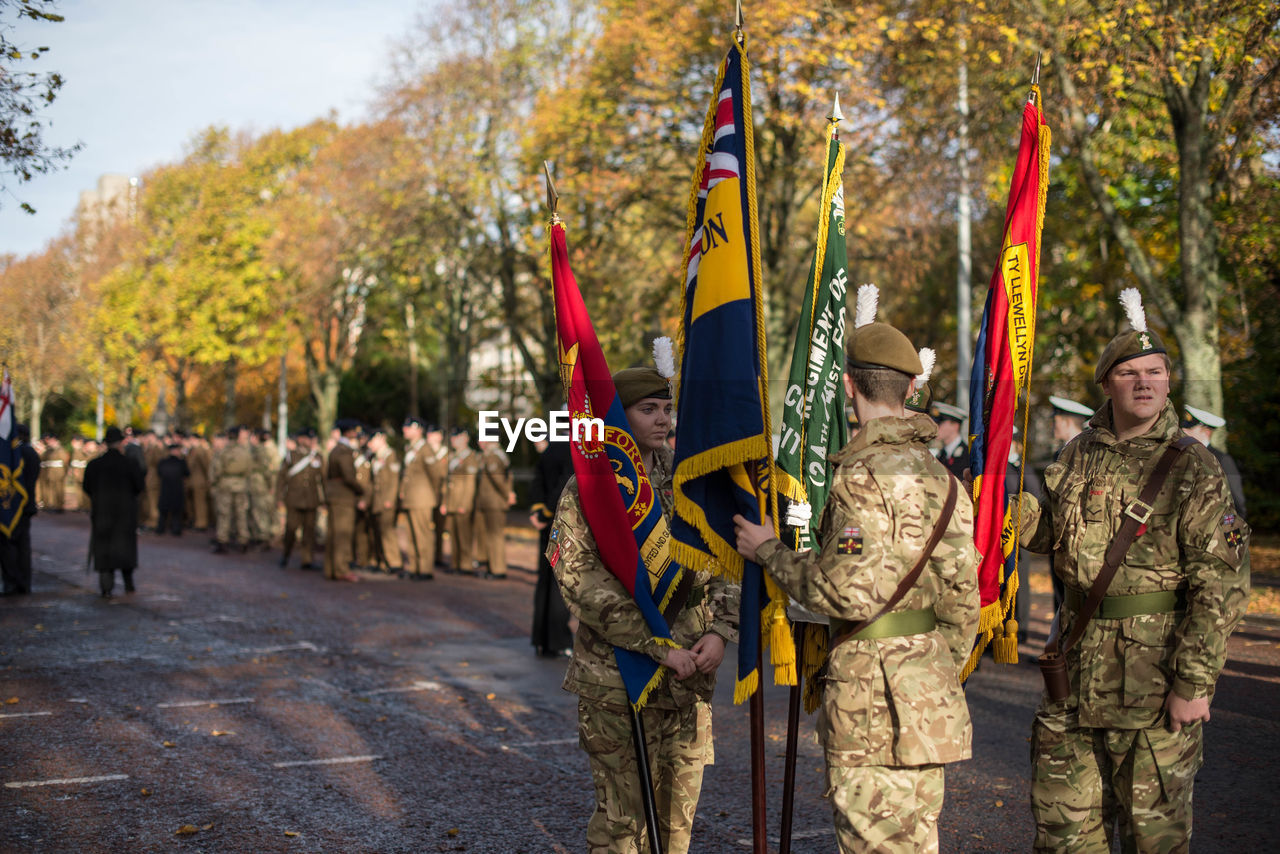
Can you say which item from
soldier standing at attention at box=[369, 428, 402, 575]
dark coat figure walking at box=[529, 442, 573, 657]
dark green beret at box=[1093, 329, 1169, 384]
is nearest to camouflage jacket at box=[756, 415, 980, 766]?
dark green beret at box=[1093, 329, 1169, 384]

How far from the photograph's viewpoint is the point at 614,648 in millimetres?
3967

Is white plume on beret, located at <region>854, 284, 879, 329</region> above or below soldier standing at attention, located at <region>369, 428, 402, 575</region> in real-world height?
above

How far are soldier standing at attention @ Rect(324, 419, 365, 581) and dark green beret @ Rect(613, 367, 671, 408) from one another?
42.9ft

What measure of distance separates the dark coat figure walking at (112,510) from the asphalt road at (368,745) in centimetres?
150

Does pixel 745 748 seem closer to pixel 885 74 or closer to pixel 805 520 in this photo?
pixel 805 520

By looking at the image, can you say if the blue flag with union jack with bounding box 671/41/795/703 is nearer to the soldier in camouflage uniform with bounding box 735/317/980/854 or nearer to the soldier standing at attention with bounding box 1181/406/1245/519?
the soldier in camouflage uniform with bounding box 735/317/980/854

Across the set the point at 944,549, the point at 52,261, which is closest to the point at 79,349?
the point at 52,261

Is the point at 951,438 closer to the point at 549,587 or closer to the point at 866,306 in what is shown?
the point at 549,587

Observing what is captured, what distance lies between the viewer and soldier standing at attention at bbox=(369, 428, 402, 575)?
57.4 ft

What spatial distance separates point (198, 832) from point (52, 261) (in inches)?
2313

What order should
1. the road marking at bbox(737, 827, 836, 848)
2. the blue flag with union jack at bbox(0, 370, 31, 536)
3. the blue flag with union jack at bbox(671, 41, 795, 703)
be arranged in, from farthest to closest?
the blue flag with union jack at bbox(0, 370, 31, 536), the road marking at bbox(737, 827, 836, 848), the blue flag with union jack at bbox(671, 41, 795, 703)

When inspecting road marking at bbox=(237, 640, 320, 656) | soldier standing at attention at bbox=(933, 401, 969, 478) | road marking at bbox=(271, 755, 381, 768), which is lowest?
road marking at bbox=(237, 640, 320, 656)

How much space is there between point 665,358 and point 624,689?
1.27 metres

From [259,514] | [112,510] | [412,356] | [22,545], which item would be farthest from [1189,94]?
[412,356]
